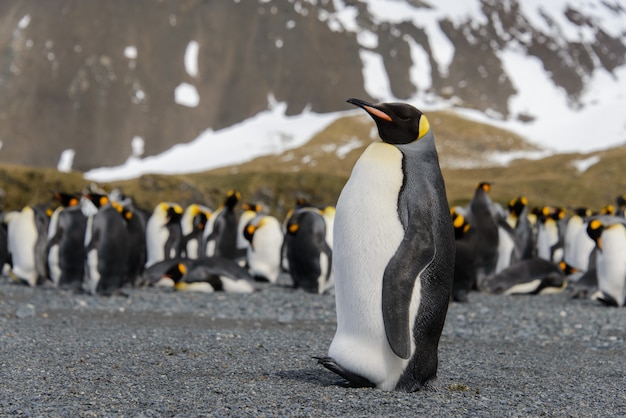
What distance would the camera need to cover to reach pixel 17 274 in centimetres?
1177

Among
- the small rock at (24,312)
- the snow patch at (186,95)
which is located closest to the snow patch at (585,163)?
the snow patch at (186,95)

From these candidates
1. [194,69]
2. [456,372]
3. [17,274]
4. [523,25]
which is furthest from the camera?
[523,25]

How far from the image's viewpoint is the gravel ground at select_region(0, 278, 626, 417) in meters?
3.62

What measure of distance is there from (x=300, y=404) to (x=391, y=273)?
2.78 feet

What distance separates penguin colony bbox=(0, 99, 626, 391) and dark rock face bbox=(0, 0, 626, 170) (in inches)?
2553

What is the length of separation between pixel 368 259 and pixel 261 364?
3.97 feet

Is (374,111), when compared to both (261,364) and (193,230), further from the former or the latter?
(193,230)

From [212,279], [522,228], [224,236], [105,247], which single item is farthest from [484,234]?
[105,247]

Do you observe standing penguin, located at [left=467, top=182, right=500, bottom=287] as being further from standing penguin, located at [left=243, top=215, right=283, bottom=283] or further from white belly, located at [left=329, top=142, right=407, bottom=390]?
white belly, located at [left=329, top=142, right=407, bottom=390]

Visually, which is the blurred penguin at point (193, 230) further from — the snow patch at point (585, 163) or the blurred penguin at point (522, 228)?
the snow patch at point (585, 163)

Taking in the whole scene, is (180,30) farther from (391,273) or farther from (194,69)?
(391,273)

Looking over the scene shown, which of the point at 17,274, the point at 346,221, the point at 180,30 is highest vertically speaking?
the point at 180,30

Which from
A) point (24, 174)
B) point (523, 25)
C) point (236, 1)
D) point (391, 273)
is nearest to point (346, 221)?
point (391, 273)

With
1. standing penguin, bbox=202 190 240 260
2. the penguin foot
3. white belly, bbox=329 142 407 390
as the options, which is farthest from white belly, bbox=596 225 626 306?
standing penguin, bbox=202 190 240 260
